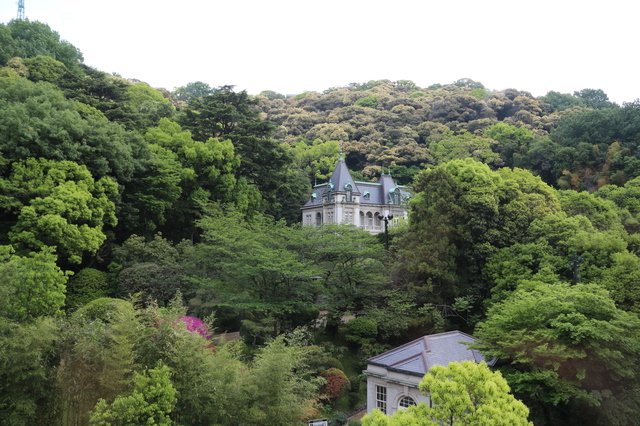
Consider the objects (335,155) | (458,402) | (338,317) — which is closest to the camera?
(458,402)

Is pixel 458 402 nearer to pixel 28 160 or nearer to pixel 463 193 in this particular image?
pixel 463 193

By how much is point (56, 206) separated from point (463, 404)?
17231 millimetres

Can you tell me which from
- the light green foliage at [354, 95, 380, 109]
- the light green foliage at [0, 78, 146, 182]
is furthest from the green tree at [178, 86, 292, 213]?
the light green foliage at [354, 95, 380, 109]

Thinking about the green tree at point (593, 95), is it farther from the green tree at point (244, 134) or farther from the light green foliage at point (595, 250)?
the light green foliage at point (595, 250)

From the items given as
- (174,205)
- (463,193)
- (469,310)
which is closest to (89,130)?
(174,205)

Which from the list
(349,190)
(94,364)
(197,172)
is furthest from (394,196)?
(94,364)

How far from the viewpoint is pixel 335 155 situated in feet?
179

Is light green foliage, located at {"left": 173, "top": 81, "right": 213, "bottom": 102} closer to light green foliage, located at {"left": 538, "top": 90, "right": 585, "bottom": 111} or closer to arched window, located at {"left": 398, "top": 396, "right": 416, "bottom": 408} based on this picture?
light green foliage, located at {"left": 538, "top": 90, "right": 585, "bottom": 111}

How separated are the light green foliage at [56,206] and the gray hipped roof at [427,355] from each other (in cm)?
1303

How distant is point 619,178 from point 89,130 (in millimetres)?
37885

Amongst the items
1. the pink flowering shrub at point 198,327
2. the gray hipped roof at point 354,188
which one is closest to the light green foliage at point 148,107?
the gray hipped roof at point 354,188

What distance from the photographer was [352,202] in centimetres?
3909

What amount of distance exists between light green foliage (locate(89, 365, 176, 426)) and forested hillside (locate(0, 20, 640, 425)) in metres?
0.05

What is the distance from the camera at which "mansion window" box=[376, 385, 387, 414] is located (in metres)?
14.6
